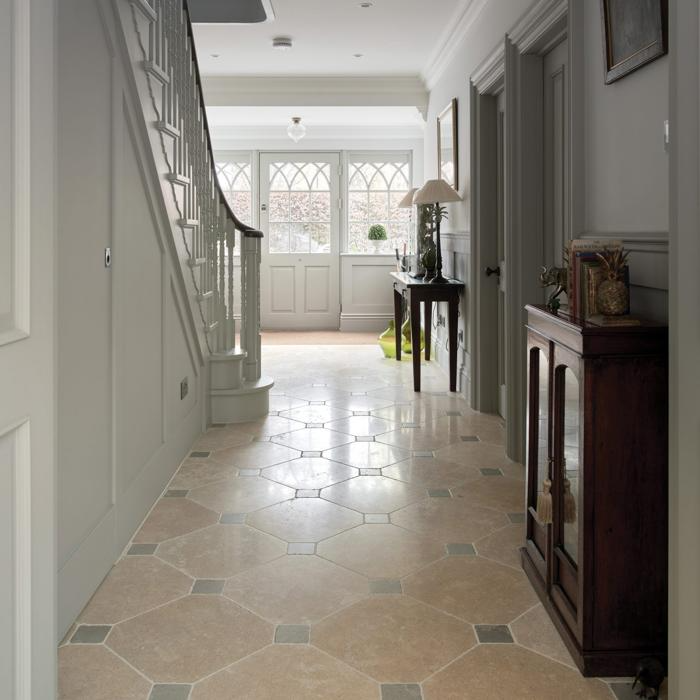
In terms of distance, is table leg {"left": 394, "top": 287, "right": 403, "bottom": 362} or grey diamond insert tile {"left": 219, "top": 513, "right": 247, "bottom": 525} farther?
table leg {"left": 394, "top": 287, "right": 403, "bottom": 362}

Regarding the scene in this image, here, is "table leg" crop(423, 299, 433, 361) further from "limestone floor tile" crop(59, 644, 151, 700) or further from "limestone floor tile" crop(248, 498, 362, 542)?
"limestone floor tile" crop(59, 644, 151, 700)

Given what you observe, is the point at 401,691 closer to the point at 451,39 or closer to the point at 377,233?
the point at 451,39

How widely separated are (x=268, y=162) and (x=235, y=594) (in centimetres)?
829

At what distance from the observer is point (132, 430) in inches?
121

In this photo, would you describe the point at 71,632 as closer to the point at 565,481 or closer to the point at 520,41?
the point at 565,481

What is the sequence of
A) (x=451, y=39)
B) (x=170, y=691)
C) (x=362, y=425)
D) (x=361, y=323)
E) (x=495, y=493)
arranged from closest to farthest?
(x=170, y=691)
(x=495, y=493)
(x=362, y=425)
(x=451, y=39)
(x=361, y=323)

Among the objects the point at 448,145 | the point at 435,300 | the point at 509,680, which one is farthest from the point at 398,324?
the point at 509,680

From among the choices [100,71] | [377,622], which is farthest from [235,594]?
[100,71]

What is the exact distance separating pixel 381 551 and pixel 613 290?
130cm

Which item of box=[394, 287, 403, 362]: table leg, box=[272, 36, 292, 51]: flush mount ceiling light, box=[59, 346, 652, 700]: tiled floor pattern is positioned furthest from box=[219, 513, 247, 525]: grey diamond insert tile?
box=[272, 36, 292, 51]: flush mount ceiling light

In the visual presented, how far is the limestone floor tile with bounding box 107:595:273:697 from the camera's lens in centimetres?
208

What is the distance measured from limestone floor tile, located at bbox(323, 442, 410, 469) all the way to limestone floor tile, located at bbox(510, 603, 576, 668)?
5.58 ft

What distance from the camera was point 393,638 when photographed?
2.24 meters
